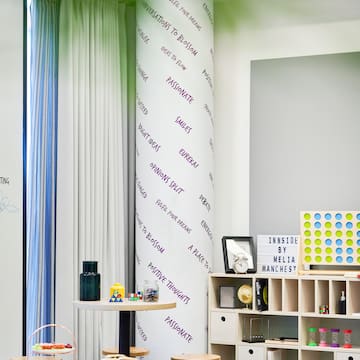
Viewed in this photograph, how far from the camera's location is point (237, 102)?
5.89m

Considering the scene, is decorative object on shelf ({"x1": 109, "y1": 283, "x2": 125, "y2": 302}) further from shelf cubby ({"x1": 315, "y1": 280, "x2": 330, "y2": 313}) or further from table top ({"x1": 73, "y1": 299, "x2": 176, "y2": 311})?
shelf cubby ({"x1": 315, "y1": 280, "x2": 330, "y2": 313})

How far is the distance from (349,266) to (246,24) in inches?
74.4

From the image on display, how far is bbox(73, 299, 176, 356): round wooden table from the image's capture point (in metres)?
4.40

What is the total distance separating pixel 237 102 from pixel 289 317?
1.56m

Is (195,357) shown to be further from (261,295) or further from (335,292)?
(335,292)

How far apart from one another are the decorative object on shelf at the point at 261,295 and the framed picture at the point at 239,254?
0.14 metres

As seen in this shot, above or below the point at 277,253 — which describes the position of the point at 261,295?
below

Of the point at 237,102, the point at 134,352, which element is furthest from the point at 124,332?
the point at 237,102

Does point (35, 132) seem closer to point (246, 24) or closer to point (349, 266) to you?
point (246, 24)

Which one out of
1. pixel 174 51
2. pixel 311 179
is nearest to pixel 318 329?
pixel 311 179

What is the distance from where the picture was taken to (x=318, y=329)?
5.46 meters

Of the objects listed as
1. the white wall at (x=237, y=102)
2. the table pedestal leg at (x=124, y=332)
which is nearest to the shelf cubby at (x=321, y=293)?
the white wall at (x=237, y=102)
